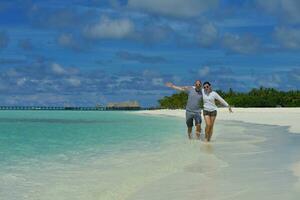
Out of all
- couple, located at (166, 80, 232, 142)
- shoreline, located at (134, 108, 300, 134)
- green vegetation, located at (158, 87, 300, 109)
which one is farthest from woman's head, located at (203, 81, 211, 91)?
green vegetation, located at (158, 87, 300, 109)

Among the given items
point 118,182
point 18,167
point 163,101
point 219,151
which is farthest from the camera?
point 163,101

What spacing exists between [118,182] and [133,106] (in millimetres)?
175705

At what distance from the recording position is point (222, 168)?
9.43m

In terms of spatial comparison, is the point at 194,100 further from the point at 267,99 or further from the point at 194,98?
the point at 267,99

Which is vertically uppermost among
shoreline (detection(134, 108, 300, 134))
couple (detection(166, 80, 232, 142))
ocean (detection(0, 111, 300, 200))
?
couple (detection(166, 80, 232, 142))

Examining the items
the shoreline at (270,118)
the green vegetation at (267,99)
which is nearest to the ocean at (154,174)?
the shoreline at (270,118)

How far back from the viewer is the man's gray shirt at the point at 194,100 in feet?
52.4

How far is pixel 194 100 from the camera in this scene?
52.7 feet

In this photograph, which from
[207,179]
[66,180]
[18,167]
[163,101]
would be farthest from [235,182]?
[163,101]

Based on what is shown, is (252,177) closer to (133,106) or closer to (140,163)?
(140,163)

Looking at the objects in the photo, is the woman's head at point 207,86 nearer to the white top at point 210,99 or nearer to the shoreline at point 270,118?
the white top at point 210,99

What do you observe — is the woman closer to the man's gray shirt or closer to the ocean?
the man's gray shirt

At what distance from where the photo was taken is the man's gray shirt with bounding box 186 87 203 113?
15959 millimetres

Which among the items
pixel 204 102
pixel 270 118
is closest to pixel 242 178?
pixel 204 102
